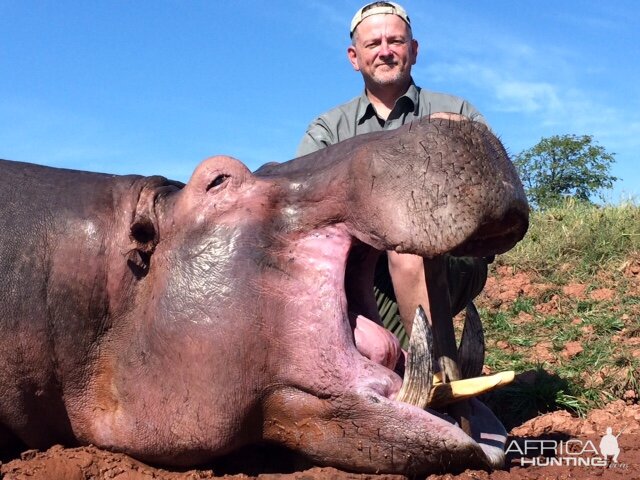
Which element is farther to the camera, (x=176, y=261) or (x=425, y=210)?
(x=176, y=261)

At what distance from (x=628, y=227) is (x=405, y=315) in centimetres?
449

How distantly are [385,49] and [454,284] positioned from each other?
1673 millimetres

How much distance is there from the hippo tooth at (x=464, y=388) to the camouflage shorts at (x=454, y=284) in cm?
142

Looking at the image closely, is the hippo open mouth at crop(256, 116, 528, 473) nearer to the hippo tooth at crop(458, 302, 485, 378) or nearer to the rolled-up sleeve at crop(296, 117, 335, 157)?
the hippo tooth at crop(458, 302, 485, 378)

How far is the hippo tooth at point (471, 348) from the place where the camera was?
11.1ft

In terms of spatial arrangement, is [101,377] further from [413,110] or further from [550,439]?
[413,110]

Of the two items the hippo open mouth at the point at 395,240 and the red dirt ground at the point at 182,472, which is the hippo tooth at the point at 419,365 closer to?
the hippo open mouth at the point at 395,240

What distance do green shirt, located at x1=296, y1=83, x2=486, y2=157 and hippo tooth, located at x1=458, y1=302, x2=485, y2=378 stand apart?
2.00 meters

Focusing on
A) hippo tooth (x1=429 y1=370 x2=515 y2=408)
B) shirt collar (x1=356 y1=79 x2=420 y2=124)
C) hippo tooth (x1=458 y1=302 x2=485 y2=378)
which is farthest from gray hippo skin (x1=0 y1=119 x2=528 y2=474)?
shirt collar (x1=356 y1=79 x2=420 y2=124)

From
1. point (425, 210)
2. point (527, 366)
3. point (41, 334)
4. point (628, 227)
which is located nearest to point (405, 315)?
point (425, 210)

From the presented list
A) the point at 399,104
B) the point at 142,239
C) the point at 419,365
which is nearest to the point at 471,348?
the point at 419,365

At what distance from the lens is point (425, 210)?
256cm

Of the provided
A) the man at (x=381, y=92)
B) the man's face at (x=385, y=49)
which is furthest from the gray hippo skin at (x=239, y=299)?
the man's face at (x=385, y=49)

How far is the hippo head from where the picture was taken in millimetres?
2604
